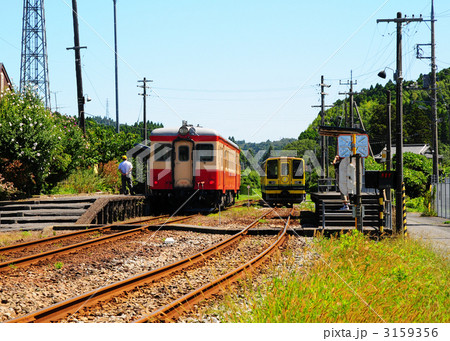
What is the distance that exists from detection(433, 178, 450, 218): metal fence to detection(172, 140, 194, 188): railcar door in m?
12.0

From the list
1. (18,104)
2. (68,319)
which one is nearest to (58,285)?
(68,319)

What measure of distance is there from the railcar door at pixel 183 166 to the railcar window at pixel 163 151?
0.26 meters

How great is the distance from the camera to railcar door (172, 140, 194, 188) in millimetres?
19781

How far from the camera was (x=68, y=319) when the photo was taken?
5.74m

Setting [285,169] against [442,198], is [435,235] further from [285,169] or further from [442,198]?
[285,169]

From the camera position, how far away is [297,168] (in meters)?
30.5

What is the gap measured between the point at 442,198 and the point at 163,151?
13.8 m

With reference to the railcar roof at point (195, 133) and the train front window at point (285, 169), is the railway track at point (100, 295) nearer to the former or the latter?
the railcar roof at point (195, 133)

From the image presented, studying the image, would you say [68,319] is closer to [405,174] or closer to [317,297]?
[317,297]

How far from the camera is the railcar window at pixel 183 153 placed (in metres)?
19.8

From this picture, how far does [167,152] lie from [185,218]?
303cm

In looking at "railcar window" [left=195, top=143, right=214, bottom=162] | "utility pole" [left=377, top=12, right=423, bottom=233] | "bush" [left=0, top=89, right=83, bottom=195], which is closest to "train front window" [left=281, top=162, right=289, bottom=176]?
"railcar window" [left=195, top=143, right=214, bottom=162]

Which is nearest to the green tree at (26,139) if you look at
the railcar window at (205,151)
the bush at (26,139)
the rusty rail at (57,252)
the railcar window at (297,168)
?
the bush at (26,139)

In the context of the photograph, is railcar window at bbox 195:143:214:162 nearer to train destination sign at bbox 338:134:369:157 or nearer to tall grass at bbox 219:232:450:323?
train destination sign at bbox 338:134:369:157
